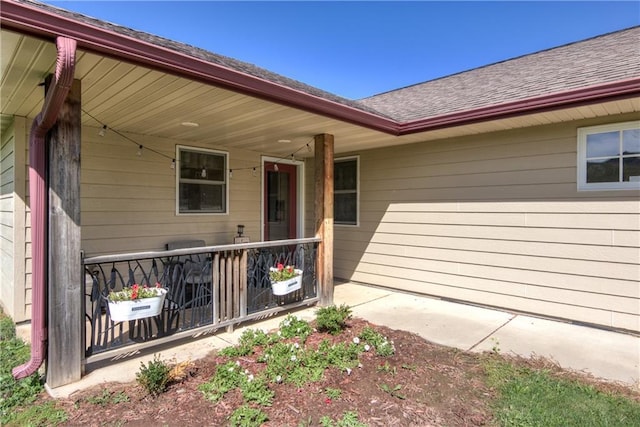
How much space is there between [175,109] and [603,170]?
15.5 feet

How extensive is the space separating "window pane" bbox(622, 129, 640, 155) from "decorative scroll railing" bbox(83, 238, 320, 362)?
3.63 m

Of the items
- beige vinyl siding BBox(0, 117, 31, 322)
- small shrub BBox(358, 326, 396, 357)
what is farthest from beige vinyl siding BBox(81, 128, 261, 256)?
small shrub BBox(358, 326, 396, 357)

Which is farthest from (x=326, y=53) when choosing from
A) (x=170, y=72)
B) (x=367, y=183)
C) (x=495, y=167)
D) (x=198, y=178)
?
(x=170, y=72)

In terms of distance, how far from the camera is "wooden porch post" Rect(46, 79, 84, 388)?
249cm

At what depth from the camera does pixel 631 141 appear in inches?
145

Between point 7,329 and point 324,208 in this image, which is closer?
point 7,329

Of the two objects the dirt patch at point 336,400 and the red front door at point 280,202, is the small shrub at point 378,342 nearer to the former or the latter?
the dirt patch at point 336,400

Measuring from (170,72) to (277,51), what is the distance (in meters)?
7.09

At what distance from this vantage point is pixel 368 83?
1376cm

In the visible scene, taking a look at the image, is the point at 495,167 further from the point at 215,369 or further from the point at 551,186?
the point at 215,369

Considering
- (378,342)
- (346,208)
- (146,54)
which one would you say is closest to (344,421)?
(378,342)

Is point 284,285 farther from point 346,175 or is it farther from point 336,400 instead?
point 346,175

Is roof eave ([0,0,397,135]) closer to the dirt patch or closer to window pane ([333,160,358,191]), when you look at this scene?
the dirt patch

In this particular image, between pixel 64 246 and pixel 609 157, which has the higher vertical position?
pixel 609 157
